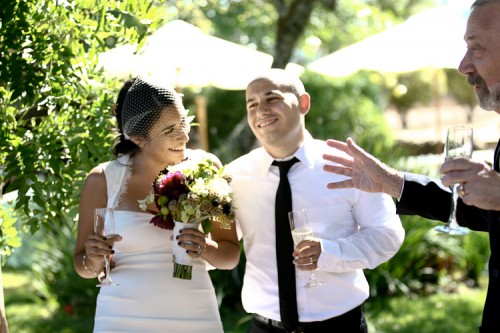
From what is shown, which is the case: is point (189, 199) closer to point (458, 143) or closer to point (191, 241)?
point (191, 241)

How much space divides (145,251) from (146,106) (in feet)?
2.47

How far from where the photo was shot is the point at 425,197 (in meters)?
3.94

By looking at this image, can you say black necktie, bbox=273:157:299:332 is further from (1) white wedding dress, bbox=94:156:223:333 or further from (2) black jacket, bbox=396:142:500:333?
(2) black jacket, bbox=396:142:500:333

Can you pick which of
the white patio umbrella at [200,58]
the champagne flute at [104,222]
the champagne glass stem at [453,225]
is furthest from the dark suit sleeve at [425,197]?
the white patio umbrella at [200,58]

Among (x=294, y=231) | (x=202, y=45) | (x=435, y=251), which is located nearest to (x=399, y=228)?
(x=294, y=231)

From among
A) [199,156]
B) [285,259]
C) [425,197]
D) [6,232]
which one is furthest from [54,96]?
[425,197]

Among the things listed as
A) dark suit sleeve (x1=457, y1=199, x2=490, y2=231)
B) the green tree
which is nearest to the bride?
the green tree

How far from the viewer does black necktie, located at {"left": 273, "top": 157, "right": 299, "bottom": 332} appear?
4.48 meters

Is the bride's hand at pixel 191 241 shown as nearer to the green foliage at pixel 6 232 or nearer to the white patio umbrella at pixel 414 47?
the green foliage at pixel 6 232

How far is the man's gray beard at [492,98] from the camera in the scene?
3.45 meters

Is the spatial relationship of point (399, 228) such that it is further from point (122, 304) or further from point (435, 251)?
point (435, 251)

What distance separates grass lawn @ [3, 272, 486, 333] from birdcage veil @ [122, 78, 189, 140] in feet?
14.5

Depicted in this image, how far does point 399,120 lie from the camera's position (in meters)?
44.4

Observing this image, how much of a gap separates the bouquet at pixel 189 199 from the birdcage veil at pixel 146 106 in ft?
0.87
